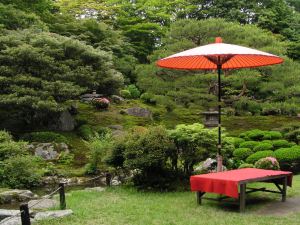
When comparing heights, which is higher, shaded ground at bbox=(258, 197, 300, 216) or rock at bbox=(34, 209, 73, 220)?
rock at bbox=(34, 209, 73, 220)

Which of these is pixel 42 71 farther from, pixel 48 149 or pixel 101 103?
pixel 101 103

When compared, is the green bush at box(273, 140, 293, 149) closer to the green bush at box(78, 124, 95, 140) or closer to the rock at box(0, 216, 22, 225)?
the green bush at box(78, 124, 95, 140)

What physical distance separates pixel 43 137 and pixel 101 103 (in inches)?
198

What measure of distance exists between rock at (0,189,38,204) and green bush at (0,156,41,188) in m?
1.15

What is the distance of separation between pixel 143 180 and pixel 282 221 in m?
3.87

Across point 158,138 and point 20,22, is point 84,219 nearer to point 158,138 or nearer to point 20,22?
point 158,138

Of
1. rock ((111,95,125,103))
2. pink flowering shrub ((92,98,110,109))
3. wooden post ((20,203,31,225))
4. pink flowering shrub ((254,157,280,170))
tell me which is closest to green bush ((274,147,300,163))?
pink flowering shrub ((254,157,280,170))

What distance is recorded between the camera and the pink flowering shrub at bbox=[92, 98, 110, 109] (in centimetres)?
1881

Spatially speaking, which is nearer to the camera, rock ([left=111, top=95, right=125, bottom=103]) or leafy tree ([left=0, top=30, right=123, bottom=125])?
leafy tree ([left=0, top=30, right=123, bottom=125])

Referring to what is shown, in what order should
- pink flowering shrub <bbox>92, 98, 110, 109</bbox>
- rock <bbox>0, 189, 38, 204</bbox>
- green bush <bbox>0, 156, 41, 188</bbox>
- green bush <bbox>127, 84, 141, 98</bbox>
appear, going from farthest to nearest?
green bush <bbox>127, 84, 141, 98</bbox>
pink flowering shrub <bbox>92, 98, 110, 109</bbox>
green bush <bbox>0, 156, 41, 188</bbox>
rock <bbox>0, 189, 38, 204</bbox>

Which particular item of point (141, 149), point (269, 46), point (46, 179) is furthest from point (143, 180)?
point (269, 46)

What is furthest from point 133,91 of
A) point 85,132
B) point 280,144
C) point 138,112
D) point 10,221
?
point 10,221

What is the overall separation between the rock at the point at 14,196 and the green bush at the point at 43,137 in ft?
15.9

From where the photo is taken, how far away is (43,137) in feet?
46.3
